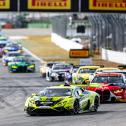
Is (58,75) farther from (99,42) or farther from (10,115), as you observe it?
(99,42)

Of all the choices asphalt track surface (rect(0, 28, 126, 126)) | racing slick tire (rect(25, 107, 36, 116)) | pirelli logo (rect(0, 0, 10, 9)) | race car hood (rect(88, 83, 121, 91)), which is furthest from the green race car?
racing slick tire (rect(25, 107, 36, 116))

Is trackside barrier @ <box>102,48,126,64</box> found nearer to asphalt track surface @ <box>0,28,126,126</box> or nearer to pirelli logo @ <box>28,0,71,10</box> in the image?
pirelli logo @ <box>28,0,71,10</box>

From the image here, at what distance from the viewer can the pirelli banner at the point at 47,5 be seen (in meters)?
40.0

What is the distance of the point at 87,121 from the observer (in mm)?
20375

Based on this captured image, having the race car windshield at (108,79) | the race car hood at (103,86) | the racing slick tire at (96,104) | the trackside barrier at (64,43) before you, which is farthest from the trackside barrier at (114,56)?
the racing slick tire at (96,104)

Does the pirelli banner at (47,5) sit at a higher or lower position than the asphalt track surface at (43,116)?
higher

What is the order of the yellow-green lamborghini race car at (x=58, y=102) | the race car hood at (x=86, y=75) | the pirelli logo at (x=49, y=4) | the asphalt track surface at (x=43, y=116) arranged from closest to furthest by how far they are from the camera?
the asphalt track surface at (x=43, y=116)
the yellow-green lamborghini race car at (x=58, y=102)
the race car hood at (x=86, y=75)
the pirelli logo at (x=49, y=4)

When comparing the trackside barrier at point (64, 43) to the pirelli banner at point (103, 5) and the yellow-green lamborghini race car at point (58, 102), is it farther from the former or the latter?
the yellow-green lamborghini race car at point (58, 102)

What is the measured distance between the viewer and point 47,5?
132 ft

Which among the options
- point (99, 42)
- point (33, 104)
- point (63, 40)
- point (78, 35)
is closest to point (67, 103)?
point (33, 104)

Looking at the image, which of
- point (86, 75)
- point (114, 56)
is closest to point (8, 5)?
point (86, 75)

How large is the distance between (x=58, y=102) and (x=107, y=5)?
18.9 metres

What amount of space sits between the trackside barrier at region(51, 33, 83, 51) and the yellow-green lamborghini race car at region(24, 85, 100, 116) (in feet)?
160

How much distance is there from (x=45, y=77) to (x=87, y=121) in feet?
87.2
